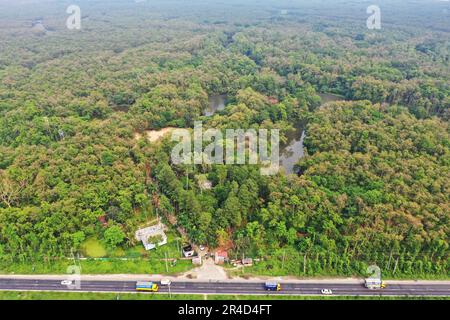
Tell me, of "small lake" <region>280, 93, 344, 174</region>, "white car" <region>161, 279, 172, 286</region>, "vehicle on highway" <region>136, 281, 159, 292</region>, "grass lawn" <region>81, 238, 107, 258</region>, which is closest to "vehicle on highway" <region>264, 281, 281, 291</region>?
"white car" <region>161, 279, 172, 286</region>

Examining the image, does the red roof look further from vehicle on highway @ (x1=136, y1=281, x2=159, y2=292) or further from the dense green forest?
vehicle on highway @ (x1=136, y1=281, x2=159, y2=292)

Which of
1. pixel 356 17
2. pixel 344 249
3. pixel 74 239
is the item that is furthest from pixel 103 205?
pixel 356 17

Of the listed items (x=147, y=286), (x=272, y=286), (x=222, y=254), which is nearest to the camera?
(x=147, y=286)

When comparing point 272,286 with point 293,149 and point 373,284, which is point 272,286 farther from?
point 293,149

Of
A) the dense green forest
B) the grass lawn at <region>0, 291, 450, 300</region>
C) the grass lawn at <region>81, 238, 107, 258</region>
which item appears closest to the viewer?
the grass lawn at <region>0, 291, 450, 300</region>

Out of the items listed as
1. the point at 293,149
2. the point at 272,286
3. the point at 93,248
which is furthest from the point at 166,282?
the point at 293,149

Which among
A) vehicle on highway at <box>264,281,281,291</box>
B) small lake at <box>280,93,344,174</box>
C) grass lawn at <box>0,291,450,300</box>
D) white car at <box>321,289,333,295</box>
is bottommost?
grass lawn at <box>0,291,450,300</box>

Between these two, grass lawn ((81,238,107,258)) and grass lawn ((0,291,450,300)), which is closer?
grass lawn ((0,291,450,300))

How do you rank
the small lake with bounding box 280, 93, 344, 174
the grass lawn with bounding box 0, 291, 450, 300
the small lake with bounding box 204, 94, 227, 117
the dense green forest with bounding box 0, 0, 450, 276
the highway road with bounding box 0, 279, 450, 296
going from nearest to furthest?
1. the grass lawn with bounding box 0, 291, 450, 300
2. the highway road with bounding box 0, 279, 450, 296
3. the dense green forest with bounding box 0, 0, 450, 276
4. the small lake with bounding box 280, 93, 344, 174
5. the small lake with bounding box 204, 94, 227, 117

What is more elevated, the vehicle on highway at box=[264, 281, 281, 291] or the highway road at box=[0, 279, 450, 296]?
the vehicle on highway at box=[264, 281, 281, 291]
